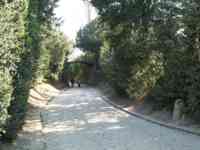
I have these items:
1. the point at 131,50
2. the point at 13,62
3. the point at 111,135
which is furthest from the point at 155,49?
the point at 13,62

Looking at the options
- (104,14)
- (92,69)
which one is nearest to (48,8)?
(104,14)

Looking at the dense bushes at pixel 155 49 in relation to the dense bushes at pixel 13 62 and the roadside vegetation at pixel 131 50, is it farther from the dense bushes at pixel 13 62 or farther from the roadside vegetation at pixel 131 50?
the dense bushes at pixel 13 62

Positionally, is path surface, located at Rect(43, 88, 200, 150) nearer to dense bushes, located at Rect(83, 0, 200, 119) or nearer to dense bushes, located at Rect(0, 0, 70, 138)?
dense bushes, located at Rect(0, 0, 70, 138)

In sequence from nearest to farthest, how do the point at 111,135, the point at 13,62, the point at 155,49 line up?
1. the point at 13,62
2. the point at 111,135
3. the point at 155,49

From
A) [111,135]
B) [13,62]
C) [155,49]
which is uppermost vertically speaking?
[155,49]

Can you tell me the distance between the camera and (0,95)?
5781 mm

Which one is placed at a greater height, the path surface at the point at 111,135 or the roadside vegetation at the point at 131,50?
the roadside vegetation at the point at 131,50

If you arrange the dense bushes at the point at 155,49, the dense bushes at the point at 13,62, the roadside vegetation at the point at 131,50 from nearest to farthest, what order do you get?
1. the dense bushes at the point at 13,62
2. the roadside vegetation at the point at 131,50
3. the dense bushes at the point at 155,49

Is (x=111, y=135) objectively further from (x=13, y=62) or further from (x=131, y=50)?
(x=131, y=50)

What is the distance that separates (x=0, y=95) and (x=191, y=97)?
20.9 feet


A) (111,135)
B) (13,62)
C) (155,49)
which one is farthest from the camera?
(155,49)

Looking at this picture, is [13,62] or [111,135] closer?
[13,62]

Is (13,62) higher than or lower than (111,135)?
higher

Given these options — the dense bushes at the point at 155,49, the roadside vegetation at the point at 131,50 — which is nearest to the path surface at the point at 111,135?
the roadside vegetation at the point at 131,50
